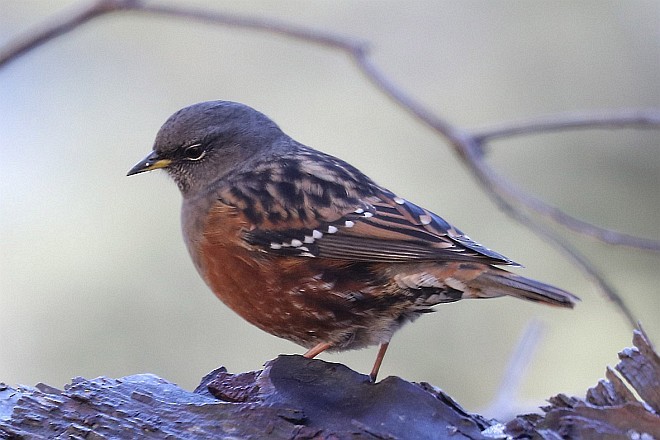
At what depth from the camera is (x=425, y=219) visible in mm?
3758

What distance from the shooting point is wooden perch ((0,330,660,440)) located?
8.52 ft

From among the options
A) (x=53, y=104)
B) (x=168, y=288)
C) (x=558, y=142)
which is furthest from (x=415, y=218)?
(x=53, y=104)

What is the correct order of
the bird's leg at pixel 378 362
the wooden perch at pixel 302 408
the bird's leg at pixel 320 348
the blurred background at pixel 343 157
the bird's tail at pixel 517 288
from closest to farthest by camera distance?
the wooden perch at pixel 302 408 → the bird's tail at pixel 517 288 → the bird's leg at pixel 378 362 → the bird's leg at pixel 320 348 → the blurred background at pixel 343 157

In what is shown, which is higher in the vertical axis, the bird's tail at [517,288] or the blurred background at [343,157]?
the blurred background at [343,157]

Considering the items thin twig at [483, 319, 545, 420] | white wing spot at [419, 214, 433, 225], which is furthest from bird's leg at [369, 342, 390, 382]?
thin twig at [483, 319, 545, 420]

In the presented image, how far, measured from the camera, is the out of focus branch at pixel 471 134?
3.93m

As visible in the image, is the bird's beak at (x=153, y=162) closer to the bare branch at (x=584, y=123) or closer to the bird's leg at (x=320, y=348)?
the bird's leg at (x=320, y=348)

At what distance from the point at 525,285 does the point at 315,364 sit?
79 centimetres

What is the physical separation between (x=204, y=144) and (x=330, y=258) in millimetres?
1102

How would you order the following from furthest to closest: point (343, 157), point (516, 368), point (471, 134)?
point (343, 157)
point (471, 134)
point (516, 368)

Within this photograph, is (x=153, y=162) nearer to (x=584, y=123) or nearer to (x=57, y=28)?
(x=57, y=28)

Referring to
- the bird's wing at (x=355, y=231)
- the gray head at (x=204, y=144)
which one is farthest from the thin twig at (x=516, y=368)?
the gray head at (x=204, y=144)

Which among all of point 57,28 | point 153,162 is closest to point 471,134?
point 153,162

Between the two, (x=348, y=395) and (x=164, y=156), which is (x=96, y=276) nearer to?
(x=164, y=156)
